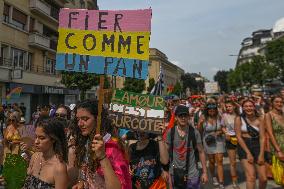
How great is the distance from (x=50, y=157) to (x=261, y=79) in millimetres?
64263

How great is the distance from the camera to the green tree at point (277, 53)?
2045 inches

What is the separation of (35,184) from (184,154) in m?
2.63

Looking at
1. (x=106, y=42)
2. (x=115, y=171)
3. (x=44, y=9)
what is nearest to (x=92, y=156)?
(x=115, y=171)

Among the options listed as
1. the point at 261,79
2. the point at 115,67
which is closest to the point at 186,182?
the point at 115,67

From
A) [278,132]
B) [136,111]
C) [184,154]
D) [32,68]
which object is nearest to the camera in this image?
[136,111]

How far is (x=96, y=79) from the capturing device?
32312 mm

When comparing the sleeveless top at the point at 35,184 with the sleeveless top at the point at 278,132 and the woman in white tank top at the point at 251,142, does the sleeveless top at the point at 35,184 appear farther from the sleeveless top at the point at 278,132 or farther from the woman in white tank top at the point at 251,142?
the sleeveless top at the point at 278,132

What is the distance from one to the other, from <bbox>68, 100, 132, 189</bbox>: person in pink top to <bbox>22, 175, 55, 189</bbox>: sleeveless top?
19 cm

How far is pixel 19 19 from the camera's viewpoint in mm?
27672

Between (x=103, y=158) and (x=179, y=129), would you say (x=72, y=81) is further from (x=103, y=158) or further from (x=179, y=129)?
(x=103, y=158)

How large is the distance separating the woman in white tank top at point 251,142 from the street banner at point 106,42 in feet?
9.59

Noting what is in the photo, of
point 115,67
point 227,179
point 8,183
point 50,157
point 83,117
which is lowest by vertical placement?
point 227,179

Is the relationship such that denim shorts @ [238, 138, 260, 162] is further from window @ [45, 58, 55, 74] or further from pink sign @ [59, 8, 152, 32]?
window @ [45, 58, 55, 74]

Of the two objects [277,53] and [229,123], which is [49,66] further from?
[277,53]
